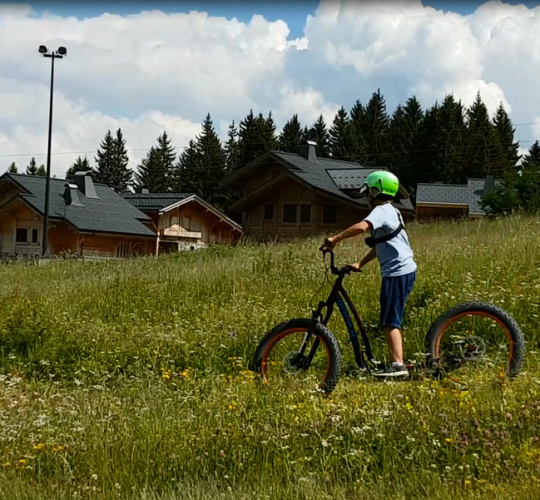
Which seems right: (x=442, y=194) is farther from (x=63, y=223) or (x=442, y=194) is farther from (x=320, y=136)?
(x=320, y=136)

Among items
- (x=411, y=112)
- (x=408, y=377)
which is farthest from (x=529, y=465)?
(x=411, y=112)

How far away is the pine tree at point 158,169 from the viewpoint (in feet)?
343

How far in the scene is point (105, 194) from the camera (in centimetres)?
5497

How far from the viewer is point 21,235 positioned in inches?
1859

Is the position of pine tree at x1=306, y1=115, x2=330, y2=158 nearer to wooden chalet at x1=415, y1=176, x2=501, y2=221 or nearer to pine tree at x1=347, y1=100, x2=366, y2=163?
pine tree at x1=347, y1=100, x2=366, y2=163

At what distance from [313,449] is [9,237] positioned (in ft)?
154

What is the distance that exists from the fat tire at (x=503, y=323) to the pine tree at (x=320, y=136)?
92145 millimetres

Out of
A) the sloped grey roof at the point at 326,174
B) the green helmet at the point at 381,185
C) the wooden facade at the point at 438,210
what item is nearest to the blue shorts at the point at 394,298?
the green helmet at the point at 381,185

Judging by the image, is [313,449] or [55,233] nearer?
[313,449]

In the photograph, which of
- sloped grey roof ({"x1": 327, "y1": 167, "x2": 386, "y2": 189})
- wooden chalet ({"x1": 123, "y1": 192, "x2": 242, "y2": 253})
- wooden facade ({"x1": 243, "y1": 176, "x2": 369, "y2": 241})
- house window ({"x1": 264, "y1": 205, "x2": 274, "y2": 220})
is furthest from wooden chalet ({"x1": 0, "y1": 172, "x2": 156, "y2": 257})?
sloped grey roof ({"x1": 327, "y1": 167, "x2": 386, "y2": 189})

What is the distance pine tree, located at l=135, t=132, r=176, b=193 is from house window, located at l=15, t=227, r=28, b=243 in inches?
2112

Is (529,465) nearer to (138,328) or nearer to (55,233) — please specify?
(138,328)

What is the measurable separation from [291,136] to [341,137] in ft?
27.3

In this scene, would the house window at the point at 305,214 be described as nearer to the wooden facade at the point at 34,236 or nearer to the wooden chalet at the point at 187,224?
the wooden chalet at the point at 187,224
